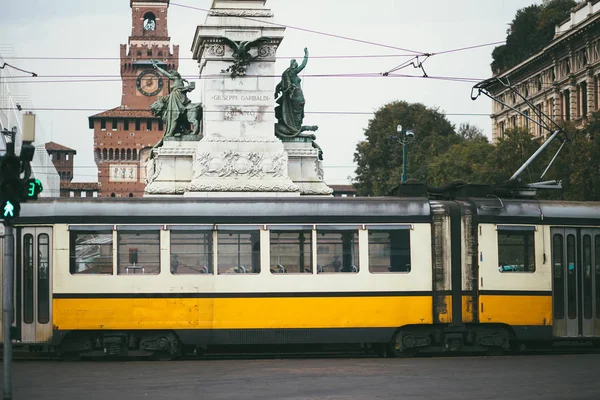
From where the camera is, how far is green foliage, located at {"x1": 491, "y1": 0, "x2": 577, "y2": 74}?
297ft

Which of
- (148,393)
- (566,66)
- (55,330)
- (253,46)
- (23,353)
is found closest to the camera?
(148,393)

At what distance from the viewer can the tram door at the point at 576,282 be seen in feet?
76.6

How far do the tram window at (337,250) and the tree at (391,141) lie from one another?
222 ft

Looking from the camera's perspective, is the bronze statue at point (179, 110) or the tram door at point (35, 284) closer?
the tram door at point (35, 284)

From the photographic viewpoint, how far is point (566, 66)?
7688cm

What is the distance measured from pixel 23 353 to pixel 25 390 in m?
6.44

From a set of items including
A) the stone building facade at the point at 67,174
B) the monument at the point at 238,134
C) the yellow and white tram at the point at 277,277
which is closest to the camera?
the yellow and white tram at the point at 277,277

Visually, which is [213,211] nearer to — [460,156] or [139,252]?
[139,252]

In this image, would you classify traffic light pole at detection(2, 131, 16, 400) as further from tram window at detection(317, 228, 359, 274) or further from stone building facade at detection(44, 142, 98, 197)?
stone building facade at detection(44, 142, 98, 197)

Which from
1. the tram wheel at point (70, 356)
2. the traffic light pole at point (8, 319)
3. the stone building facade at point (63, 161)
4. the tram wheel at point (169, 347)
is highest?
the stone building facade at point (63, 161)

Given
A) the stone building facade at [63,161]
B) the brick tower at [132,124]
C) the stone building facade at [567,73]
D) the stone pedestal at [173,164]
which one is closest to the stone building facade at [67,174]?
the stone building facade at [63,161]

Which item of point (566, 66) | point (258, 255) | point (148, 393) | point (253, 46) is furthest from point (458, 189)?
point (566, 66)

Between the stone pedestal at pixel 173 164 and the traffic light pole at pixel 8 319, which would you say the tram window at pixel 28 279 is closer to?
the traffic light pole at pixel 8 319

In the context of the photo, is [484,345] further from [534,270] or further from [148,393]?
[148,393]
